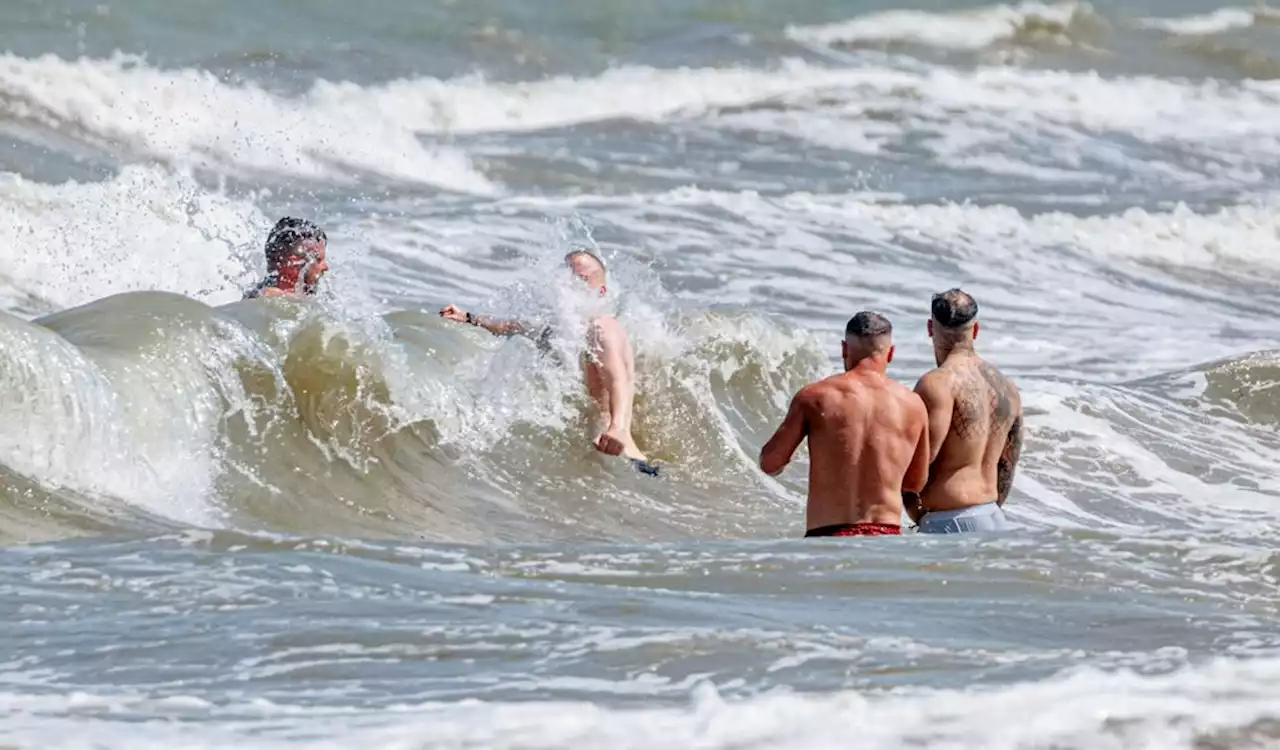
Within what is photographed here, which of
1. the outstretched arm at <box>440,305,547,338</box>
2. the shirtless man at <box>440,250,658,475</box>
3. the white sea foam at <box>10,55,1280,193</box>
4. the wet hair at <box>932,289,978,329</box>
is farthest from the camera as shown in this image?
the white sea foam at <box>10,55,1280,193</box>

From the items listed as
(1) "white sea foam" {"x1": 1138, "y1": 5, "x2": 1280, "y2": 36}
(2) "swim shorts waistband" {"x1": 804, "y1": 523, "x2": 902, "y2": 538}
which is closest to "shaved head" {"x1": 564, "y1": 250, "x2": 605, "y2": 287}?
(2) "swim shorts waistband" {"x1": 804, "y1": 523, "x2": 902, "y2": 538}

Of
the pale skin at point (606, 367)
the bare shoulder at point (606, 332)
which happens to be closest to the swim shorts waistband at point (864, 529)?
the pale skin at point (606, 367)

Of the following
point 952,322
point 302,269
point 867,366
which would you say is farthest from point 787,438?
point 302,269

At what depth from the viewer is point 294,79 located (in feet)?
73.6

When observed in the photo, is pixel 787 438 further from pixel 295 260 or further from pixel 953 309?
pixel 295 260

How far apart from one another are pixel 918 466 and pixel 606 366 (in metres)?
2.65

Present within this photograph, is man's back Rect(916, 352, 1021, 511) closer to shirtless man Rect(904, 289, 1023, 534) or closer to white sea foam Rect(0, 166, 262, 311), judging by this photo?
shirtless man Rect(904, 289, 1023, 534)

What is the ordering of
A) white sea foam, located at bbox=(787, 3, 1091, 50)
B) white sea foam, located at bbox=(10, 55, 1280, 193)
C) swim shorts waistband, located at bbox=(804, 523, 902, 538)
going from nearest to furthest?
1. swim shorts waistband, located at bbox=(804, 523, 902, 538)
2. white sea foam, located at bbox=(10, 55, 1280, 193)
3. white sea foam, located at bbox=(787, 3, 1091, 50)

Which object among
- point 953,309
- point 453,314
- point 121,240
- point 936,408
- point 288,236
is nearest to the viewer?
point 936,408

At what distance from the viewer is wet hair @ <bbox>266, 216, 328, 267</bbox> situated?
966 centimetres

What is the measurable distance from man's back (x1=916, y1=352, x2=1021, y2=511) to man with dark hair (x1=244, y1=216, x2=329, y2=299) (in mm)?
3263

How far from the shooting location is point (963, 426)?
7551mm

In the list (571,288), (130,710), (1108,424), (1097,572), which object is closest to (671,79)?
(1108,424)

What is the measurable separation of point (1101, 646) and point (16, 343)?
435 cm
